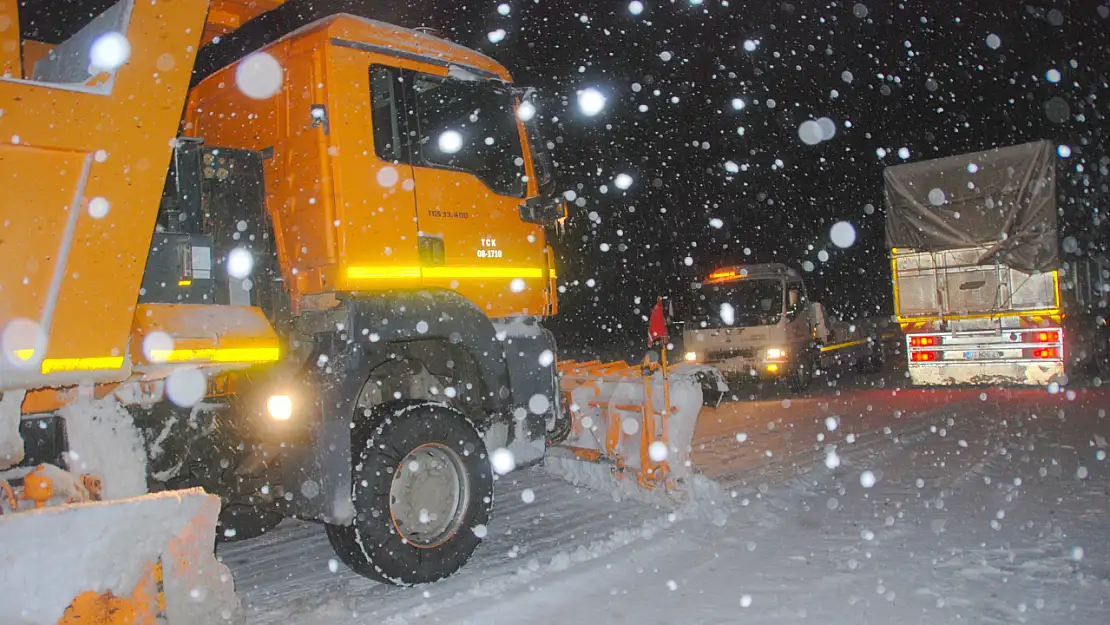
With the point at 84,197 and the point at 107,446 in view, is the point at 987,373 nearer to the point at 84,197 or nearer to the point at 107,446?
the point at 107,446

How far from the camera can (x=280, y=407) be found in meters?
4.34

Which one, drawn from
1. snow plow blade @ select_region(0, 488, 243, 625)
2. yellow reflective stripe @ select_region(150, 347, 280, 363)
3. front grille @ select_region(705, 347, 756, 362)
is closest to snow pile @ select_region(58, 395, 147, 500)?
yellow reflective stripe @ select_region(150, 347, 280, 363)

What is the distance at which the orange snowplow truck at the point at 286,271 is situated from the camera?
2.97 meters

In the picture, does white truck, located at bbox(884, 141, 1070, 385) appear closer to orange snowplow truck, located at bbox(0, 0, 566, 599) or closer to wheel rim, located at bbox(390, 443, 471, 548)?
orange snowplow truck, located at bbox(0, 0, 566, 599)

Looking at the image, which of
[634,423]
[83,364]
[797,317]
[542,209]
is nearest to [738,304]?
[797,317]

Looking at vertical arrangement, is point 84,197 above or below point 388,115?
below

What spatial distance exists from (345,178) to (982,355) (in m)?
12.3

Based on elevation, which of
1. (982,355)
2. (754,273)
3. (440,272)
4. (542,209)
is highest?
(542,209)

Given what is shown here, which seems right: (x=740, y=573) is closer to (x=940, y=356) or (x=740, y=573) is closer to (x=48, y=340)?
(x=48, y=340)

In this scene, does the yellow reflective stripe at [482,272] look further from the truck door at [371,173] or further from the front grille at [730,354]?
the front grille at [730,354]

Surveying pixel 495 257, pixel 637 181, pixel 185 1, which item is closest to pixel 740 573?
pixel 495 257

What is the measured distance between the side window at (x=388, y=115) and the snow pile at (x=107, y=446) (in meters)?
2.06

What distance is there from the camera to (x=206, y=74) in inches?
206

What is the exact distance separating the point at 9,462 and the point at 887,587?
4278 millimetres
